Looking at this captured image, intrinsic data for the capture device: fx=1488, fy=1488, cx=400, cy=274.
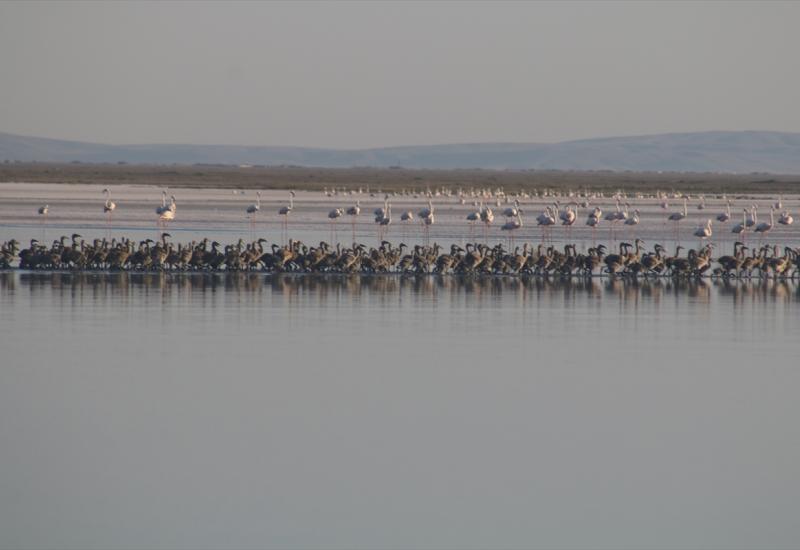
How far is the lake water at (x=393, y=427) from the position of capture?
37.9 ft

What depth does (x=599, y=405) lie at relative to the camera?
52.3 feet

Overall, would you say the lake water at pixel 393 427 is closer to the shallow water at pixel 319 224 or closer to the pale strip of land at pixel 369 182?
the shallow water at pixel 319 224

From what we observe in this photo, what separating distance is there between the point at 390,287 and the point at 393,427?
44.6 feet

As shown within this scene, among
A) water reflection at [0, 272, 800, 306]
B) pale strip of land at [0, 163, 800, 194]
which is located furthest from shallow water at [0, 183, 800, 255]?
pale strip of land at [0, 163, 800, 194]

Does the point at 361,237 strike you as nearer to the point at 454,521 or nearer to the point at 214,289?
the point at 214,289

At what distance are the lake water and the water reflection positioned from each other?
2295 millimetres

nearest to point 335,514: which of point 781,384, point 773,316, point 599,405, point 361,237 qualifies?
point 599,405

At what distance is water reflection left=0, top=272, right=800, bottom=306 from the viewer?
2667 centimetres

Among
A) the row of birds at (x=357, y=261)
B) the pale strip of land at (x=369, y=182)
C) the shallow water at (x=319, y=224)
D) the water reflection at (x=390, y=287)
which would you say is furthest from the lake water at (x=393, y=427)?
the pale strip of land at (x=369, y=182)

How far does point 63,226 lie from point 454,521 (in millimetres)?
36424

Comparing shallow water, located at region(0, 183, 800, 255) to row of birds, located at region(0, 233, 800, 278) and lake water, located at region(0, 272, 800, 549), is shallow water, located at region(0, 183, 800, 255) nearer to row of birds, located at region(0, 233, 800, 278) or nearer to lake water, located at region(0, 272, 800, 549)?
row of birds, located at region(0, 233, 800, 278)

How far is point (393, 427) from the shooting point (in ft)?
48.0

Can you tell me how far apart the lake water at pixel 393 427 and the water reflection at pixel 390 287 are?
90.4 inches

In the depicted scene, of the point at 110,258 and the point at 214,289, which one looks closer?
the point at 214,289
